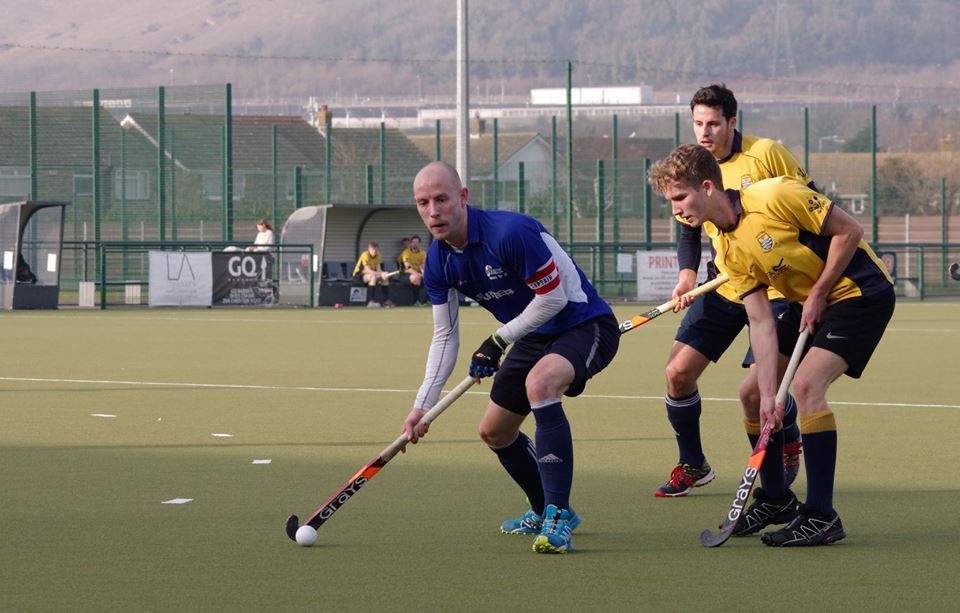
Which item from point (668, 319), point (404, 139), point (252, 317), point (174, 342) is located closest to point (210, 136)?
point (252, 317)

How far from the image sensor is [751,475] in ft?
22.2

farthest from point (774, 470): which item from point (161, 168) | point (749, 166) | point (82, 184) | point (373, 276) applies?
point (82, 184)

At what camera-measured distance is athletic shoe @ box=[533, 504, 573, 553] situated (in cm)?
639

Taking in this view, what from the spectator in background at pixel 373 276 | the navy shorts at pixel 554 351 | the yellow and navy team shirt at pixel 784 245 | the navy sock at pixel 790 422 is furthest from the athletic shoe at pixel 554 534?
the spectator in background at pixel 373 276

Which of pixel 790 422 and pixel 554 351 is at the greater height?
pixel 554 351

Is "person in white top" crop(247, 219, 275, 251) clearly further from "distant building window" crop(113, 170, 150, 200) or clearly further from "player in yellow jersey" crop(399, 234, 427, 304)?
"distant building window" crop(113, 170, 150, 200)

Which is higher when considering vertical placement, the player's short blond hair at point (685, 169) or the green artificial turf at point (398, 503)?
the player's short blond hair at point (685, 169)

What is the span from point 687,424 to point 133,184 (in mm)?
31805

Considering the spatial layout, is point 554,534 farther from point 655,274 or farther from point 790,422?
point 655,274

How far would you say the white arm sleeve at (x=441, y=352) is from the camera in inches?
272

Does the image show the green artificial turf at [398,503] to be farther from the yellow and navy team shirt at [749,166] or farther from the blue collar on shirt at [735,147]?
the blue collar on shirt at [735,147]

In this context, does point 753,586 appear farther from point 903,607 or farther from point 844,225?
point 844,225

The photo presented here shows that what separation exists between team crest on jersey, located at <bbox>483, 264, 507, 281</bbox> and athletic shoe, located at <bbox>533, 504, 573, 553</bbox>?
0.92m

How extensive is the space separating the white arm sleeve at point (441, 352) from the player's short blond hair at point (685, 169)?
3.20ft
